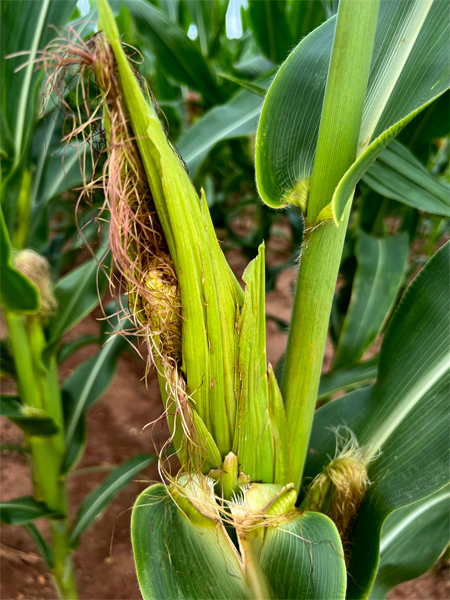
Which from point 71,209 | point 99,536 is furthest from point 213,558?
point 71,209

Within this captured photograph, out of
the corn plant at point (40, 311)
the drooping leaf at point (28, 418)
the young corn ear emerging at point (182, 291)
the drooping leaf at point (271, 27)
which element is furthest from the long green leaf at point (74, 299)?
the drooping leaf at point (271, 27)

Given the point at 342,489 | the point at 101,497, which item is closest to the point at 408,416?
the point at 342,489

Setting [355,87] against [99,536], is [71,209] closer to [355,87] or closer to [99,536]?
[99,536]

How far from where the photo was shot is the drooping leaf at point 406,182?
0.56 m

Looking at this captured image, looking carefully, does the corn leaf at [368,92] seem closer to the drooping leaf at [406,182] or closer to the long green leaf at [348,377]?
the drooping leaf at [406,182]

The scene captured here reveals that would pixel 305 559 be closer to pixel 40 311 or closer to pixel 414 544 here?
pixel 414 544

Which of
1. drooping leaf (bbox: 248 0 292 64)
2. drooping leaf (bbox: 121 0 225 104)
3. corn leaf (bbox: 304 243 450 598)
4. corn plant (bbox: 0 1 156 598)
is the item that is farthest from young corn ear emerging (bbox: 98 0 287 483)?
drooping leaf (bbox: 248 0 292 64)

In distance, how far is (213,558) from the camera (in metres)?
0.40

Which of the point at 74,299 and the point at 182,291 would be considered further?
the point at 74,299

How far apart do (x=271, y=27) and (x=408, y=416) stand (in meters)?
0.97

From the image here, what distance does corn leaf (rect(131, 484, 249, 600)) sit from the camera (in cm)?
39

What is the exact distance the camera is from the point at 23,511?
71 centimetres

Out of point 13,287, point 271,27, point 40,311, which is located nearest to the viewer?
point 13,287

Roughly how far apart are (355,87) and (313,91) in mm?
91
